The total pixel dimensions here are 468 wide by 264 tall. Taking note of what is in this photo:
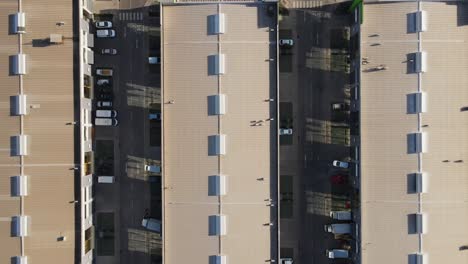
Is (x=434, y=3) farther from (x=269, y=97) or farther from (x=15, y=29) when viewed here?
(x=15, y=29)

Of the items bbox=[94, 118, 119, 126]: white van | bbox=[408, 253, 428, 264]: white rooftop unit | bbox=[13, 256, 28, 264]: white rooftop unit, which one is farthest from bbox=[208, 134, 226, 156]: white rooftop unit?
bbox=[408, 253, 428, 264]: white rooftop unit

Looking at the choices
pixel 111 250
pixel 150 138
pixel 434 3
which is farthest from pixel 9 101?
pixel 434 3

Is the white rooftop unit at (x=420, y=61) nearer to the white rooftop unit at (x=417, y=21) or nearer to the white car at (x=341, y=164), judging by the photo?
the white rooftop unit at (x=417, y=21)

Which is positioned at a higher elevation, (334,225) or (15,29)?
(15,29)

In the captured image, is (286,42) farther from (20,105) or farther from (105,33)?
(20,105)

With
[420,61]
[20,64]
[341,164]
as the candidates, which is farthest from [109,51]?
[420,61]

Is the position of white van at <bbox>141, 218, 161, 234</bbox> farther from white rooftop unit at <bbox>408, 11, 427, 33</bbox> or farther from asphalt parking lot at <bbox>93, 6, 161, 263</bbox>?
white rooftop unit at <bbox>408, 11, 427, 33</bbox>
